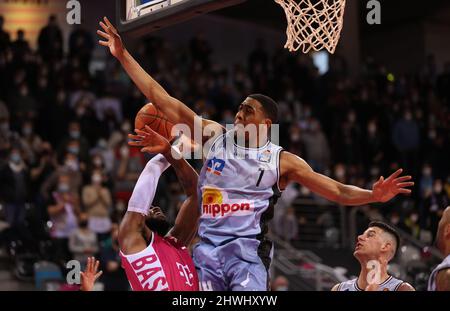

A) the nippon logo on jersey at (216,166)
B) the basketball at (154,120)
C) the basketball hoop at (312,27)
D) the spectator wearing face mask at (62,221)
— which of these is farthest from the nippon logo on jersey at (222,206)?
the spectator wearing face mask at (62,221)

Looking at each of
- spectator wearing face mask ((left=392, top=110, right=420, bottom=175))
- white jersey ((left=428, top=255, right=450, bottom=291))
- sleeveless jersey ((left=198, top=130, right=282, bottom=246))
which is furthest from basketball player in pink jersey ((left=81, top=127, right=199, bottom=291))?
spectator wearing face mask ((left=392, top=110, right=420, bottom=175))

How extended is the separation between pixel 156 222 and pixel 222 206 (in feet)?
1.95

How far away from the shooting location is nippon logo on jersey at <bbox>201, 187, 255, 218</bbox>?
5.26m

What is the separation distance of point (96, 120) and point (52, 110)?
0.67 m

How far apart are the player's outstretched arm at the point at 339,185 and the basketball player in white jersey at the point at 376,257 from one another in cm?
68

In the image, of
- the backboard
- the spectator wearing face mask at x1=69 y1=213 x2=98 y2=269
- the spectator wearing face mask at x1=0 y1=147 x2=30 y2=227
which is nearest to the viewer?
the backboard

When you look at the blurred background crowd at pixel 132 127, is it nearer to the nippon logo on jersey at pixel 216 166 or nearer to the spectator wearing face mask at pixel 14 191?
the spectator wearing face mask at pixel 14 191

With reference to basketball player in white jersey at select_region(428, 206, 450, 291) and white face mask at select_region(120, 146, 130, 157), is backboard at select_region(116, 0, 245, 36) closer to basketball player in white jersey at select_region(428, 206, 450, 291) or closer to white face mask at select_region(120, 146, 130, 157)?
basketball player in white jersey at select_region(428, 206, 450, 291)

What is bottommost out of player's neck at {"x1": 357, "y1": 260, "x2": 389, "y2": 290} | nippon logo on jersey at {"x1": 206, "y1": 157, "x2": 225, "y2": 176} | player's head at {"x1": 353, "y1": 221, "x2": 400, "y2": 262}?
player's neck at {"x1": 357, "y1": 260, "x2": 389, "y2": 290}

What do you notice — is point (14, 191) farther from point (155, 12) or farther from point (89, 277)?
point (89, 277)

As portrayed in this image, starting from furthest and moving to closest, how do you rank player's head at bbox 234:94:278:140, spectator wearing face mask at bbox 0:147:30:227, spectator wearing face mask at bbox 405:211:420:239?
spectator wearing face mask at bbox 405:211:420:239 → spectator wearing face mask at bbox 0:147:30:227 → player's head at bbox 234:94:278:140

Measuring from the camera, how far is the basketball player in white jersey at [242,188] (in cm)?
523

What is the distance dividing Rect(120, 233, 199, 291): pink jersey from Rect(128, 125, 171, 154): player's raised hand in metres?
0.59
